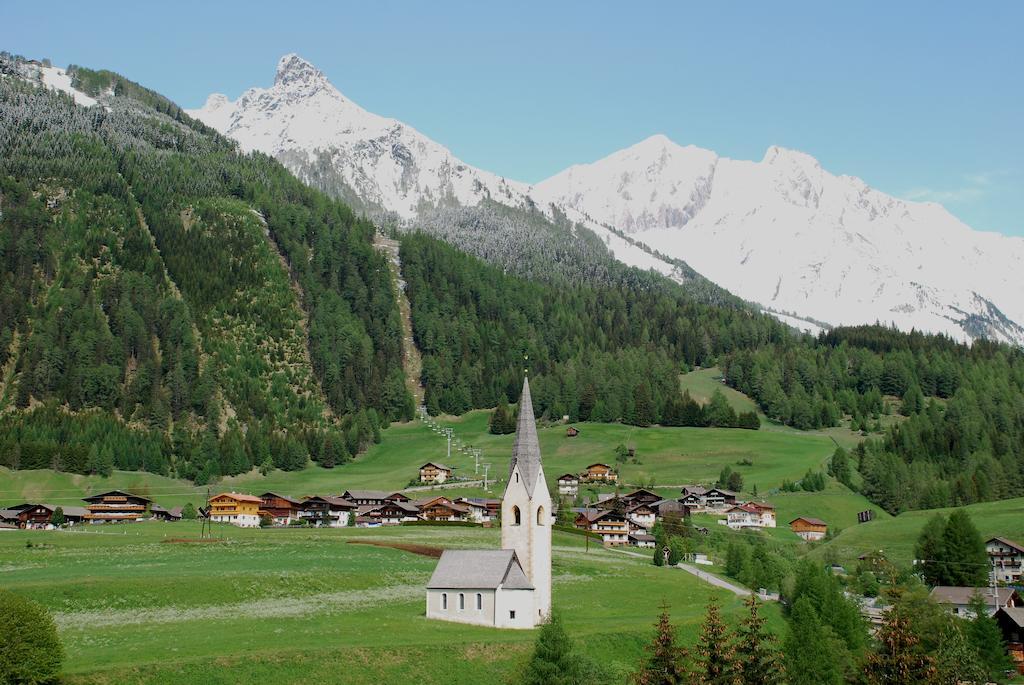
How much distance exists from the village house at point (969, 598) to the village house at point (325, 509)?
9906cm

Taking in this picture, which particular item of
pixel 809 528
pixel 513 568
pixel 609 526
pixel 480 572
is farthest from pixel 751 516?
pixel 480 572

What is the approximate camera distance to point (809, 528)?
17538cm

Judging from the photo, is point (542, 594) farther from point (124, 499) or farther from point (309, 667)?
point (124, 499)

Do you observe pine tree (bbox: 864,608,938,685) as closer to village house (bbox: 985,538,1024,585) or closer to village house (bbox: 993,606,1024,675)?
village house (bbox: 993,606,1024,675)

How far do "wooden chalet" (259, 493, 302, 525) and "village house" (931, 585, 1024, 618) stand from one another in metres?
106

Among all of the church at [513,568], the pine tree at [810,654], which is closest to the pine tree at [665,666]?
the pine tree at [810,654]

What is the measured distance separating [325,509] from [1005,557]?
342ft

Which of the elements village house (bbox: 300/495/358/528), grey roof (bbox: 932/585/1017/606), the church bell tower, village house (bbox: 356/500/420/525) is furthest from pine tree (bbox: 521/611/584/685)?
village house (bbox: 300/495/358/528)

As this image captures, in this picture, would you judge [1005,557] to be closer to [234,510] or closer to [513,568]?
[513,568]

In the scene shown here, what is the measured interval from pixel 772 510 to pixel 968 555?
56.3m

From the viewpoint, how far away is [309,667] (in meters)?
65.7

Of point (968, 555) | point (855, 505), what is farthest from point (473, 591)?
point (855, 505)

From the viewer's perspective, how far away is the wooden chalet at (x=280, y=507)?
186m

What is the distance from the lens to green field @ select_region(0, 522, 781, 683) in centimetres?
6600
